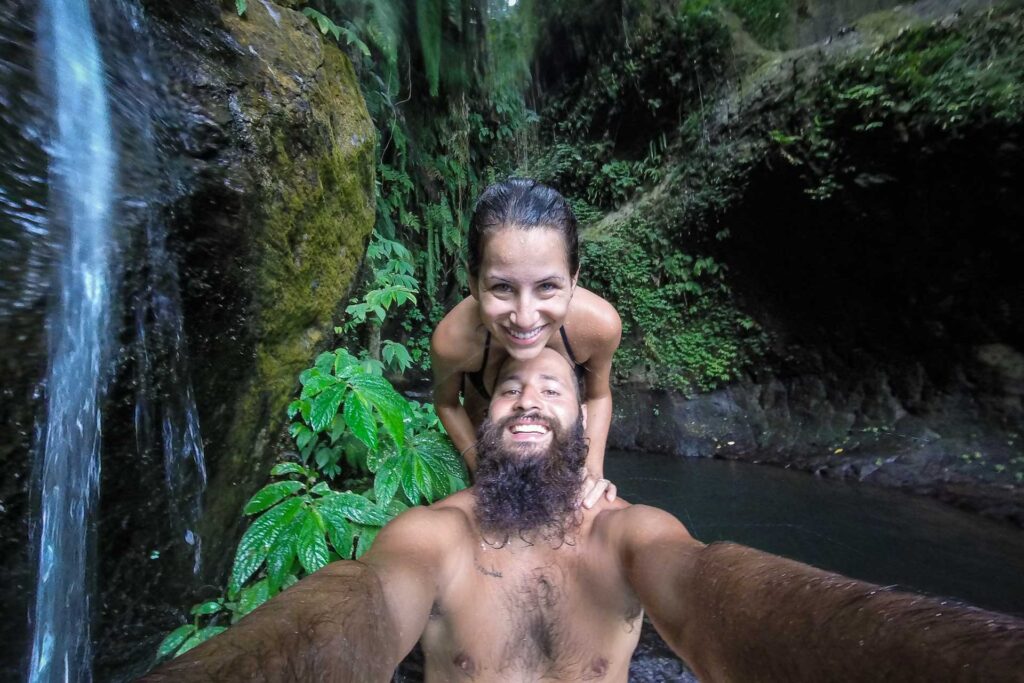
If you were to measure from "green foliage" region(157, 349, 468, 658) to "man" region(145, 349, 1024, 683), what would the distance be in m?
0.49

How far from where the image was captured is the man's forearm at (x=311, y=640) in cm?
91

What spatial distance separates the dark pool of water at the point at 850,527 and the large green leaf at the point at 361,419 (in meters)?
3.62

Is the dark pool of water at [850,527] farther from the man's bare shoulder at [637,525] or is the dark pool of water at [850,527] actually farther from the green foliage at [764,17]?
the green foliage at [764,17]

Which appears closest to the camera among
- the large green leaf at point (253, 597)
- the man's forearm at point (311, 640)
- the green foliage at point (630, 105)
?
the man's forearm at point (311, 640)

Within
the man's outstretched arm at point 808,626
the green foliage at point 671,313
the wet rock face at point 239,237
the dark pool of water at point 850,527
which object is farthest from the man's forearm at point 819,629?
the green foliage at point 671,313

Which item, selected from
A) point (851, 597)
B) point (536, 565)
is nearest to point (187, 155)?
point (536, 565)

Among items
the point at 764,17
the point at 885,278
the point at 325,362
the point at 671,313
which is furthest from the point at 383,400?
the point at 764,17

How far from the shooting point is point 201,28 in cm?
279

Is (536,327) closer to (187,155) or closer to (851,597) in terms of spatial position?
(851,597)

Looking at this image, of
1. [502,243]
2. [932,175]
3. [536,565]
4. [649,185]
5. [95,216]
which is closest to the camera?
[536,565]

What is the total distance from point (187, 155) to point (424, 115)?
579cm

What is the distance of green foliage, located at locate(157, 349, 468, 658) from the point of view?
210 centimetres

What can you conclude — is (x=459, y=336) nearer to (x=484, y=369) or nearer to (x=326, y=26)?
(x=484, y=369)

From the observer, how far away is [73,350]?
2.11m
